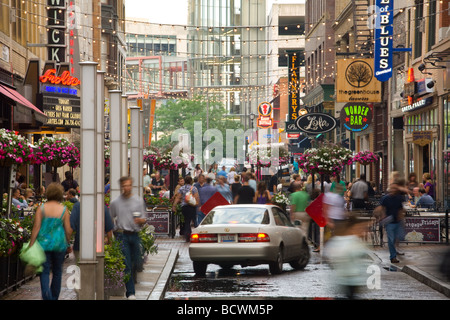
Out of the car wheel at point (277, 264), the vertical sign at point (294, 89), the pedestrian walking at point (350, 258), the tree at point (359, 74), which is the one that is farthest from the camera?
the vertical sign at point (294, 89)

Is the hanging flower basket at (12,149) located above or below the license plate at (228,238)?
above

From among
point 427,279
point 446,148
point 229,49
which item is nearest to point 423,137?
point 446,148

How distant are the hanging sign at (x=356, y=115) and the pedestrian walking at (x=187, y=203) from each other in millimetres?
15438

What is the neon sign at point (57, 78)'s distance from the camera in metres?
33.3

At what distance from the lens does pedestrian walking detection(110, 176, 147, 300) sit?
13.0 m

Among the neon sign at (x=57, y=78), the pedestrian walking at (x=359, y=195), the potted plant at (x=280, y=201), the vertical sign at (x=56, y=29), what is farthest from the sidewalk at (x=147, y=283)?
the vertical sign at (x=56, y=29)

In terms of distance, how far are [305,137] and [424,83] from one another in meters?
35.3

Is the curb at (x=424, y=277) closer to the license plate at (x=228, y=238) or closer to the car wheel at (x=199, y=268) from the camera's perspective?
the license plate at (x=228, y=238)

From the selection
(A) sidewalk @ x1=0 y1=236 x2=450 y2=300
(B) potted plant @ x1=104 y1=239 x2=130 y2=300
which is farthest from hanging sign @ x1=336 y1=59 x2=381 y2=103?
(B) potted plant @ x1=104 y1=239 x2=130 y2=300

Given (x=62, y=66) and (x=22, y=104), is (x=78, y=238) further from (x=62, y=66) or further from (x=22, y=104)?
(x=62, y=66)

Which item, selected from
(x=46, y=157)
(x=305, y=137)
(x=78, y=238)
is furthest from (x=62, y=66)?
(x=305, y=137)

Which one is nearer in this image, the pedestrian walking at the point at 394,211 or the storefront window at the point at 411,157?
the pedestrian walking at the point at 394,211

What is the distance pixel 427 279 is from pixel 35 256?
7.47m

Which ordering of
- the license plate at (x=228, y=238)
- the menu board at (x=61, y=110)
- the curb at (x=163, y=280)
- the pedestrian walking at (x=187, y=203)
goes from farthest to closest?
the menu board at (x=61, y=110) → the pedestrian walking at (x=187, y=203) → the license plate at (x=228, y=238) → the curb at (x=163, y=280)
